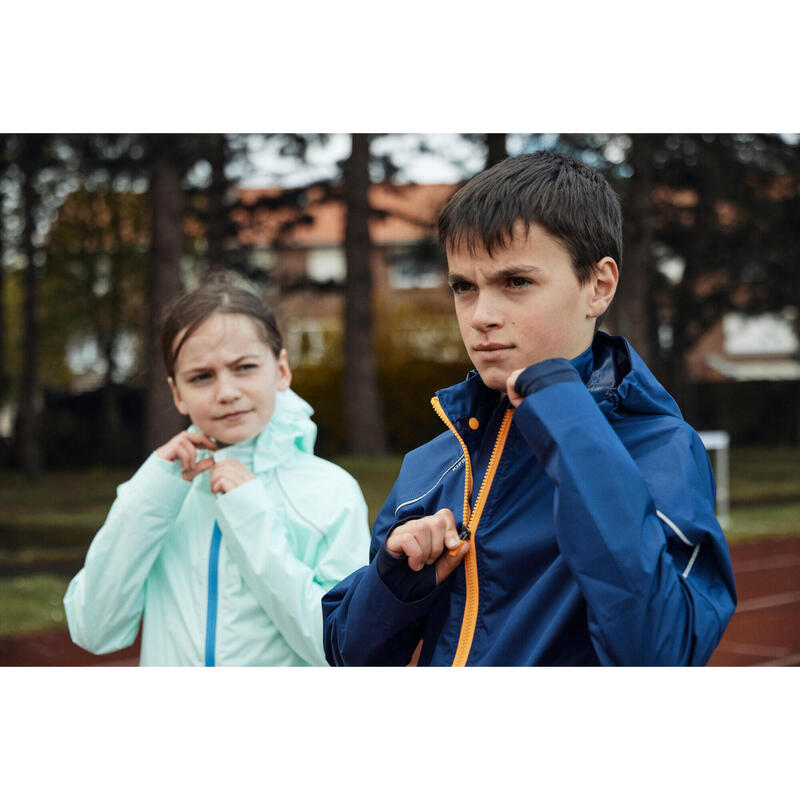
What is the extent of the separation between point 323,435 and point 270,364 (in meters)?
1.39

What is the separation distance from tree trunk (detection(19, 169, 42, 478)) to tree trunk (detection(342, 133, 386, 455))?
4.40ft

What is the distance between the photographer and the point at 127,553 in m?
1.84

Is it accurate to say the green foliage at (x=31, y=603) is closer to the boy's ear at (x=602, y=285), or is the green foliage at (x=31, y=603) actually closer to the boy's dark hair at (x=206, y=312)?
the boy's dark hair at (x=206, y=312)

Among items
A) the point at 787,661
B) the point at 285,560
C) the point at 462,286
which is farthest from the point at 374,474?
the point at 462,286

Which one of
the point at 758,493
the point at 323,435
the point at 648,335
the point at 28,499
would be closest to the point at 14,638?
the point at 28,499

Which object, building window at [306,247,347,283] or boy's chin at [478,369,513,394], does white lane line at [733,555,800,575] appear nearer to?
building window at [306,247,347,283]

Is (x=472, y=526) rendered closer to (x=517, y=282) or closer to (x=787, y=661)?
(x=517, y=282)

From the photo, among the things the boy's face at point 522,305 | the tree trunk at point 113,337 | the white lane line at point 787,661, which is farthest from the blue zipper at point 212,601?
the white lane line at point 787,661

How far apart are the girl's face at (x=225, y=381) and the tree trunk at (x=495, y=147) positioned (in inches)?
46.6

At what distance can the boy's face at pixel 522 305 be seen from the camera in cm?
121

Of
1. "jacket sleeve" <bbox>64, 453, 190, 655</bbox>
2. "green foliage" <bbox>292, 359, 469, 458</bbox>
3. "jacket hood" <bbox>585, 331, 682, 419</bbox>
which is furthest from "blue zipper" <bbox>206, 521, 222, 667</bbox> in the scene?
"green foliage" <bbox>292, 359, 469, 458</bbox>

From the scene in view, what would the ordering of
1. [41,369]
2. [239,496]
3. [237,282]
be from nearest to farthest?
[239,496] → [237,282] → [41,369]

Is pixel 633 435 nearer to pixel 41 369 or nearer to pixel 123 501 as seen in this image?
pixel 123 501

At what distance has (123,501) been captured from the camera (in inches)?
73.4
